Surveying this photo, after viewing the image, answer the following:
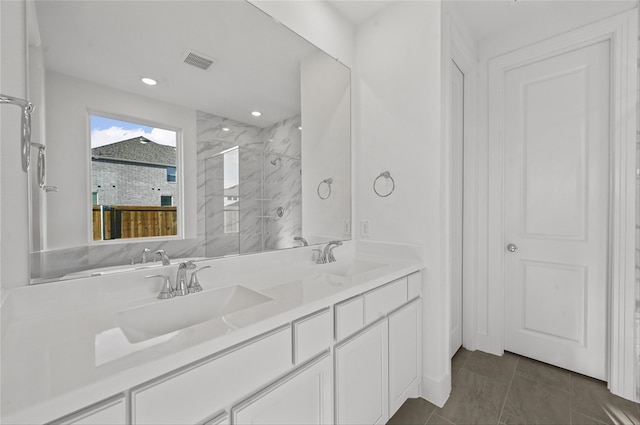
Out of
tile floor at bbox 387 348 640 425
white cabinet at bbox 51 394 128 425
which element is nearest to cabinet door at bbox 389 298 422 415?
tile floor at bbox 387 348 640 425

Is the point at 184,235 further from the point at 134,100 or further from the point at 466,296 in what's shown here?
the point at 466,296

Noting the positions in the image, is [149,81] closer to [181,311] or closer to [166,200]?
[166,200]

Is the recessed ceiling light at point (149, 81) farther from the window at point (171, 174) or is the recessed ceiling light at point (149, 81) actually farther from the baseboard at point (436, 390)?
the baseboard at point (436, 390)

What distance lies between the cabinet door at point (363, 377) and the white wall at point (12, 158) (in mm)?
1124

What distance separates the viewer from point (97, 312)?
2.99 feet

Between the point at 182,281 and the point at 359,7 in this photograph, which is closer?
the point at 182,281

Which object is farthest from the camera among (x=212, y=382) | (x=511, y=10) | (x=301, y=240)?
(x=511, y=10)

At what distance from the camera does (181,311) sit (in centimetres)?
101

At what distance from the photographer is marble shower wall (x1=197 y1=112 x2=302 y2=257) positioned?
1271mm

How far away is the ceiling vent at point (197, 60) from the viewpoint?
1.22 metres

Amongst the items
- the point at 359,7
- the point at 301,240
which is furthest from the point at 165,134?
the point at 359,7

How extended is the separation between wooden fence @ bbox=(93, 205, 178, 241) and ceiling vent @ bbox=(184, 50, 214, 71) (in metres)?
0.67

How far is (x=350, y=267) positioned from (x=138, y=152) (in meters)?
1.31

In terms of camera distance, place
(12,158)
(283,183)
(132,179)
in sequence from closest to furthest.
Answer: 1. (12,158)
2. (132,179)
3. (283,183)
